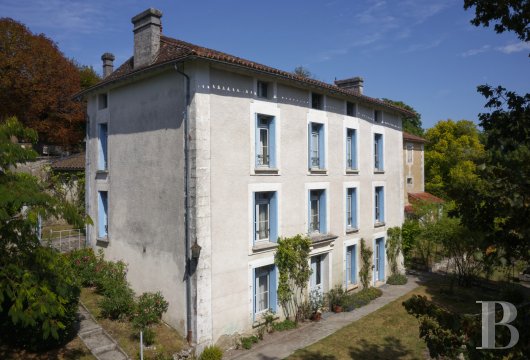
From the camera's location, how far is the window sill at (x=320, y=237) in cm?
1491

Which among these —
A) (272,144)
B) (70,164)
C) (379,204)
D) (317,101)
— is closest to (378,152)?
(379,204)

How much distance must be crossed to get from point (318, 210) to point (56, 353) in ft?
33.0

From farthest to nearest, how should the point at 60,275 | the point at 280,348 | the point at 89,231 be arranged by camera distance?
the point at 89,231 → the point at 280,348 → the point at 60,275

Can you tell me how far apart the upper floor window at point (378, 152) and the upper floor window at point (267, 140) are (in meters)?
8.00

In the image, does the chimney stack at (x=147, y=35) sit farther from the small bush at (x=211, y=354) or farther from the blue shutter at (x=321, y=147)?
the small bush at (x=211, y=354)

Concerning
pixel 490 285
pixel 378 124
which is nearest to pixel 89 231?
pixel 378 124

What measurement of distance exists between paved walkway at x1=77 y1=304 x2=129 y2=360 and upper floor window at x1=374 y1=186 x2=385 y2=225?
13408 mm

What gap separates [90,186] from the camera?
16016 mm

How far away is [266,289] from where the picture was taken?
45.1 feet

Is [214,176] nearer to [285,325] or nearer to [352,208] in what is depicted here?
[285,325]

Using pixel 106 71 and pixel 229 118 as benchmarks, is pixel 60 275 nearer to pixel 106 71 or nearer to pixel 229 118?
pixel 229 118

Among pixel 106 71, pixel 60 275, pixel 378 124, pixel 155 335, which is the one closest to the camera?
pixel 60 275

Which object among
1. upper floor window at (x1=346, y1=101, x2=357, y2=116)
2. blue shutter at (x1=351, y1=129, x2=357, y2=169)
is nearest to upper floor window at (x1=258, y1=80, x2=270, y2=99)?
upper floor window at (x1=346, y1=101, x2=357, y2=116)

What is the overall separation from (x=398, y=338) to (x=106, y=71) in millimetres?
15783
